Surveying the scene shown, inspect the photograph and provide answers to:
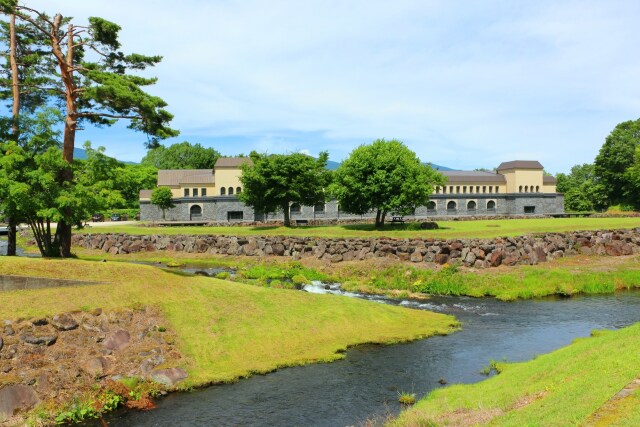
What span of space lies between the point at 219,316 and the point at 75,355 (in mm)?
5591

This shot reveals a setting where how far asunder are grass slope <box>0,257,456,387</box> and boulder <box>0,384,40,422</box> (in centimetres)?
304

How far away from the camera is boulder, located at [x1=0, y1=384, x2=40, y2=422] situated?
511 inches

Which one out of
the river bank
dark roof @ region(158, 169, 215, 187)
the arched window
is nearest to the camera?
the river bank

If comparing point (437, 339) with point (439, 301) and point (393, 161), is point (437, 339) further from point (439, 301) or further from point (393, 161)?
point (393, 161)

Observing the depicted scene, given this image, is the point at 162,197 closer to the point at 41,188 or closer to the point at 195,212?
the point at 195,212

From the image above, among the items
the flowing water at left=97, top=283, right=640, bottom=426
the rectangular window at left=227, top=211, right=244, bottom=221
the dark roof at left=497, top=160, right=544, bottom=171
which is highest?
the dark roof at left=497, top=160, right=544, bottom=171

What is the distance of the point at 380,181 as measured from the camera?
55.1m

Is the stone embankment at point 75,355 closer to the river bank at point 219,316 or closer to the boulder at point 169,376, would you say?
the boulder at point 169,376

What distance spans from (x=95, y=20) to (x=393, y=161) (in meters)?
35.8

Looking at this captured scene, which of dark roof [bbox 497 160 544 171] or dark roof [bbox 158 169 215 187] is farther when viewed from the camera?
dark roof [bbox 497 160 544 171]

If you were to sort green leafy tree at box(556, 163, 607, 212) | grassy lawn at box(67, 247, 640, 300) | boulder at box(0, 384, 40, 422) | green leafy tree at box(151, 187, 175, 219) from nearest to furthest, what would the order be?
boulder at box(0, 384, 40, 422), grassy lawn at box(67, 247, 640, 300), green leafy tree at box(151, 187, 175, 219), green leafy tree at box(556, 163, 607, 212)

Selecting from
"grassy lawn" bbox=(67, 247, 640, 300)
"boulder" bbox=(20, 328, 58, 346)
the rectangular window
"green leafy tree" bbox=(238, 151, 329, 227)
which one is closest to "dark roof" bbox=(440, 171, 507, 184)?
the rectangular window

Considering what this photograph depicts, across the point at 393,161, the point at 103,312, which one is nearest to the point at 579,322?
the point at 103,312

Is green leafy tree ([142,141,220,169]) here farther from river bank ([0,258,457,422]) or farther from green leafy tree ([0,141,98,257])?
river bank ([0,258,457,422])
